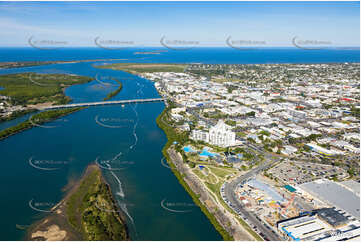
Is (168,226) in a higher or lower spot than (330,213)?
lower

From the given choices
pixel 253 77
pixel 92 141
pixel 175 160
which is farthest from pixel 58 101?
pixel 253 77

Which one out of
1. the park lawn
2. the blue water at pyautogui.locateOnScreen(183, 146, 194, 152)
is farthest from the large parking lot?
the blue water at pyautogui.locateOnScreen(183, 146, 194, 152)

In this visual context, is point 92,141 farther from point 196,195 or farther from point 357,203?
point 357,203

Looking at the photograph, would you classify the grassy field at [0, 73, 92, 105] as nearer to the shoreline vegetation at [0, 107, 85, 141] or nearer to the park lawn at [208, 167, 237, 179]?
the shoreline vegetation at [0, 107, 85, 141]

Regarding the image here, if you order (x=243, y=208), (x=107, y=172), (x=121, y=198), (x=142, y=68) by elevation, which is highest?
(x=142, y=68)

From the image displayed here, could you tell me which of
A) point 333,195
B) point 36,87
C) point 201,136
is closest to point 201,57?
point 36,87

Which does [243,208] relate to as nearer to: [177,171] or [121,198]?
[177,171]
